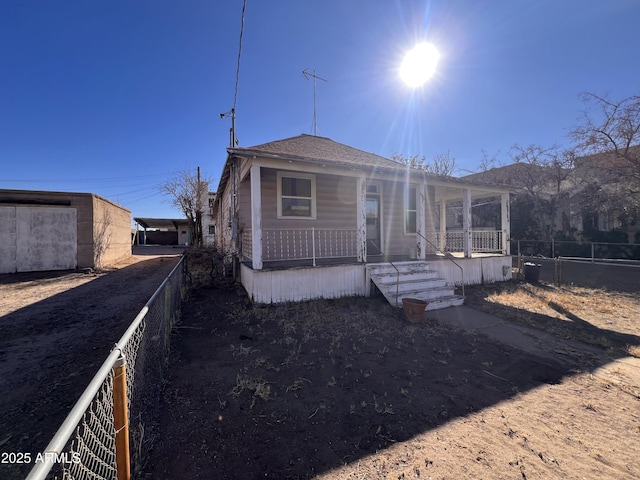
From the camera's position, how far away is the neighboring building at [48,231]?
10.3m

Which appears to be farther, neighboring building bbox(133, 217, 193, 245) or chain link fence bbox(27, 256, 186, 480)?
neighboring building bbox(133, 217, 193, 245)

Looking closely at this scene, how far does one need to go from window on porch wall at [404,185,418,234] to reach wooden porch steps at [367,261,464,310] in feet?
8.64

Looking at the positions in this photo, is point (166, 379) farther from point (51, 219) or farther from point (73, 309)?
point (51, 219)

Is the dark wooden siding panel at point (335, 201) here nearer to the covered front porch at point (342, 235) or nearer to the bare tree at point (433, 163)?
the covered front porch at point (342, 235)

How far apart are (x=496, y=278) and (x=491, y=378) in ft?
23.6

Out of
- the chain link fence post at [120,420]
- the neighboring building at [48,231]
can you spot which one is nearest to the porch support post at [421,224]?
the chain link fence post at [120,420]

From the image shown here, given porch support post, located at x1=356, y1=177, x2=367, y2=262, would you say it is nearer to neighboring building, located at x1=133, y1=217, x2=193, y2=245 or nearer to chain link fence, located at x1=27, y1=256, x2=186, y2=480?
chain link fence, located at x1=27, y1=256, x2=186, y2=480

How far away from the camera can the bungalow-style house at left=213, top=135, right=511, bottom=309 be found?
6.11 meters

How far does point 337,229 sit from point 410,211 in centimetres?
400

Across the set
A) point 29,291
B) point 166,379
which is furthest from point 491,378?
point 29,291

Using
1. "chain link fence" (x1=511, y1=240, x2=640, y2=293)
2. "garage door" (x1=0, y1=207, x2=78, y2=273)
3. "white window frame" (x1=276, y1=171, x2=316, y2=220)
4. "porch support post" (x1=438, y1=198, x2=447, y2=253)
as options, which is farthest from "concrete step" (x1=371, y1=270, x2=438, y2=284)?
"garage door" (x1=0, y1=207, x2=78, y2=273)

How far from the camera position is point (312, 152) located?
7.94 metres

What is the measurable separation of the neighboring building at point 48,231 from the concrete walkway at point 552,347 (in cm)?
1358

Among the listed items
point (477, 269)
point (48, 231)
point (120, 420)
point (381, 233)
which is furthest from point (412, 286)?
point (48, 231)
